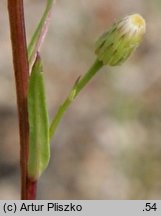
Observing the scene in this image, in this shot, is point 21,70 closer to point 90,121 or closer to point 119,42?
point 119,42

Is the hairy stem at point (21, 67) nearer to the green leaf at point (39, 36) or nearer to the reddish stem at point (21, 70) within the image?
the reddish stem at point (21, 70)

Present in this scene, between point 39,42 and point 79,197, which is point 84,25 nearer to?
point 79,197

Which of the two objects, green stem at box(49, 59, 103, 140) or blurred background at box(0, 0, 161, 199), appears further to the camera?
blurred background at box(0, 0, 161, 199)

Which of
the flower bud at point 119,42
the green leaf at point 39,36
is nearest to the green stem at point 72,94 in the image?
the flower bud at point 119,42

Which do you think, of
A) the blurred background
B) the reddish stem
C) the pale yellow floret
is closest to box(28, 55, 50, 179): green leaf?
the reddish stem

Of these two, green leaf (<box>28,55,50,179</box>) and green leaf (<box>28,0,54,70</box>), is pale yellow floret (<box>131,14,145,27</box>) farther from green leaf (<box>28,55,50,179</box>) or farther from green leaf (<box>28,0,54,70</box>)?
green leaf (<box>28,55,50,179</box>)

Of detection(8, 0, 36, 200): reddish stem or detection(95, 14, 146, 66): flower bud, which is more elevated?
detection(95, 14, 146, 66): flower bud

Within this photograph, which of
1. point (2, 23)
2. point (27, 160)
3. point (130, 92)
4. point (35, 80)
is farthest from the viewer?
point (2, 23)

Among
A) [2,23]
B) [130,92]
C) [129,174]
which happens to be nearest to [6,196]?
[129,174]
